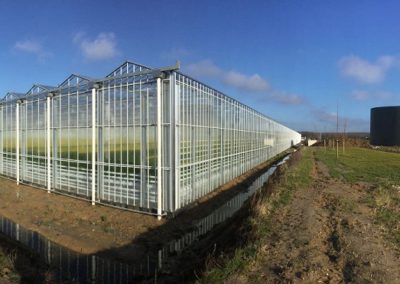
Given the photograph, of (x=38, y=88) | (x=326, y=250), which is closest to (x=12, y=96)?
(x=38, y=88)

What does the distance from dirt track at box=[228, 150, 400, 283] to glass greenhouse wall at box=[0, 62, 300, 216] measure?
384 centimetres

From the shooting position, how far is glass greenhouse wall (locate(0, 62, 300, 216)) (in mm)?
11922

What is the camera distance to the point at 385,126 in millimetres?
80250

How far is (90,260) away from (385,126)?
8261 centimetres

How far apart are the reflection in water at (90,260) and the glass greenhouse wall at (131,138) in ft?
7.12

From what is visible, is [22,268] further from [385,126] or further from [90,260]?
[385,126]

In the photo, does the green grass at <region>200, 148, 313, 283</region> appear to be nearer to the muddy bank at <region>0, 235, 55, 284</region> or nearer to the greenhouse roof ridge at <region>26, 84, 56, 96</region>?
the muddy bank at <region>0, 235, 55, 284</region>

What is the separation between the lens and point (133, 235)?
10195 mm

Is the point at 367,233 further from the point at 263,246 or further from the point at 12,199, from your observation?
the point at 12,199

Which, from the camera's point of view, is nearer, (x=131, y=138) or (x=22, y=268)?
(x=22, y=268)

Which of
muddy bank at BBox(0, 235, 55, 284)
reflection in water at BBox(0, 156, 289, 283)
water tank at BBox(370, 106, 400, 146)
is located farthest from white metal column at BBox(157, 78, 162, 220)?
water tank at BBox(370, 106, 400, 146)

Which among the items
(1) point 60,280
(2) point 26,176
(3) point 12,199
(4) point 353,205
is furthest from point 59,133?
(4) point 353,205

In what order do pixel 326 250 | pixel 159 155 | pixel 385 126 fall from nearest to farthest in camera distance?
pixel 326 250, pixel 159 155, pixel 385 126

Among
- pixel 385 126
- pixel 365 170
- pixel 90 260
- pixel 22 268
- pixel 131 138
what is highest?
pixel 385 126
